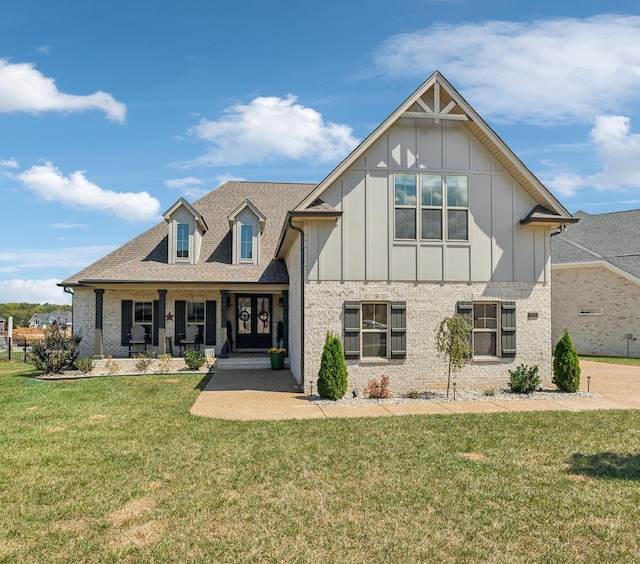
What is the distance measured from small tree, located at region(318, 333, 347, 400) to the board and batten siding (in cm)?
192

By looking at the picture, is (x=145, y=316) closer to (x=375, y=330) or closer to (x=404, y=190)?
(x=375, y=330)

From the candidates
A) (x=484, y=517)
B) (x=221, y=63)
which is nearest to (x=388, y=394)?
(x=484, y=517)

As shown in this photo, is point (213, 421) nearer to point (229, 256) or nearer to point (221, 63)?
point (221, 63)

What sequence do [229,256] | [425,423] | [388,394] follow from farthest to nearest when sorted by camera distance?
1. [229,256]
2. [388,394]
3. [425,423]

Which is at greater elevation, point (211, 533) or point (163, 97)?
point (163, 97)

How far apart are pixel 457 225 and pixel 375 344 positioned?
158 inches

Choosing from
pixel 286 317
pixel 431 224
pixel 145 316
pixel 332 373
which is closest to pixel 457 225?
pixel 431 224

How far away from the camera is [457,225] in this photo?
1348 centimetres

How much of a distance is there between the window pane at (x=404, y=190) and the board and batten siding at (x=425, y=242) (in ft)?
0.70

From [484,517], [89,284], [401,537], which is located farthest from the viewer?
[89,284]

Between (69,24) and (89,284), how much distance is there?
9.51 metres

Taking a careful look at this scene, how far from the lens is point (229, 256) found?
2088 centimetres

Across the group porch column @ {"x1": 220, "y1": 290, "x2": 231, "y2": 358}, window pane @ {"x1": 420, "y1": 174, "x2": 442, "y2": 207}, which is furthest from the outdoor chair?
window pane @ {"x1": 420, "y1": 174, "x2": 442, "y2": 207}

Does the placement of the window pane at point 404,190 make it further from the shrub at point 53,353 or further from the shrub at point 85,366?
the shrub at point 53,353
